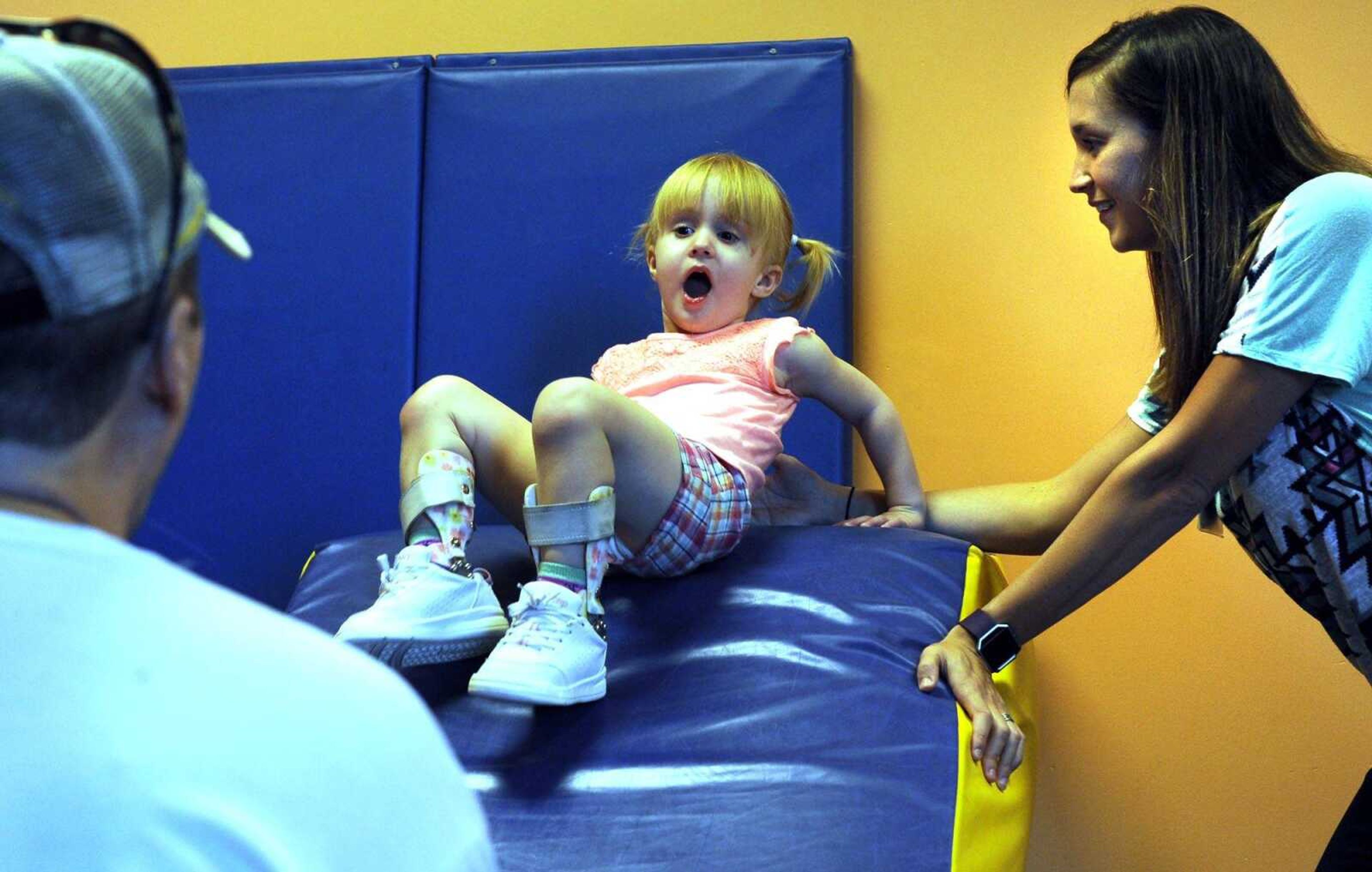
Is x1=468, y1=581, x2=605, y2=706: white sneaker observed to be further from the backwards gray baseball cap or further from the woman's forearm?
the backwards gray baseball cap

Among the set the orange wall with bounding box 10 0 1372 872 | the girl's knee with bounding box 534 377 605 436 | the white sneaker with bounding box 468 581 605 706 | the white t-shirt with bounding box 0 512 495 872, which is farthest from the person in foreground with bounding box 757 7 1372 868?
the white t-shirt with bounding box 0 512 495 872

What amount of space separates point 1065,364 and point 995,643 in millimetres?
857

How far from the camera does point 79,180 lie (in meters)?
0.60

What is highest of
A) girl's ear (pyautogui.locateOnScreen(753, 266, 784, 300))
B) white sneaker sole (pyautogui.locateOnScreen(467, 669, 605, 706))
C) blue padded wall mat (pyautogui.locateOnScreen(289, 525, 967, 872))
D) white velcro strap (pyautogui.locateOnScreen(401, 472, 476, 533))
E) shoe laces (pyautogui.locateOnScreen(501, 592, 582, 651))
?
girl's ear (pyautogui.locateOnScreen(753, 266, 784, 300))

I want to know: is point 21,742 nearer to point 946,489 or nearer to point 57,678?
point 57,678

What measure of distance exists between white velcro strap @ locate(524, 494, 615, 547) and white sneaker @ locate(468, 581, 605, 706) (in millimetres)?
51

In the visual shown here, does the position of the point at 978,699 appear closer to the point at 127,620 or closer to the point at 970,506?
the point at 970,506

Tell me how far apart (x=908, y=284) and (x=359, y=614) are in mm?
1226

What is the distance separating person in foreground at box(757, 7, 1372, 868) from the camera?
146 centimetres

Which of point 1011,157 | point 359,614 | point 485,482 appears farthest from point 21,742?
point 1011,157

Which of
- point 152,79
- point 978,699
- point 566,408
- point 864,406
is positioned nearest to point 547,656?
point 566,408

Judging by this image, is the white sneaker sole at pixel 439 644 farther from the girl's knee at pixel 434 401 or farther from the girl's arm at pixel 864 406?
the girl's arm at pixel 864 406

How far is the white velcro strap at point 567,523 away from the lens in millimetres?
1657

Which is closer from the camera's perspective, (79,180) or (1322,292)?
(79,180)
